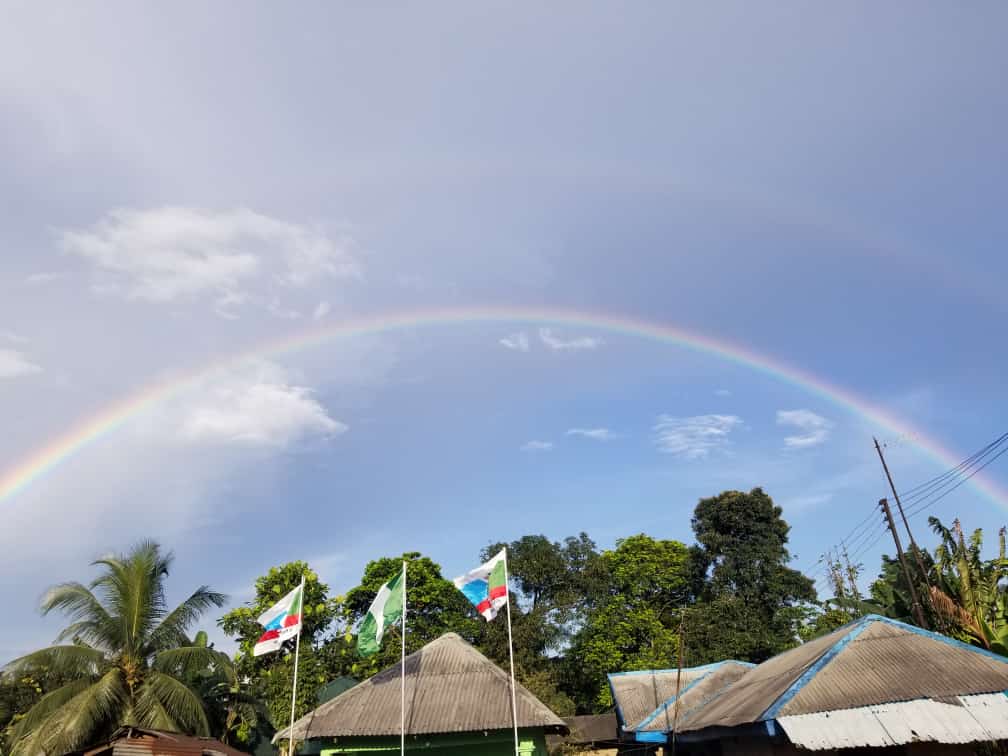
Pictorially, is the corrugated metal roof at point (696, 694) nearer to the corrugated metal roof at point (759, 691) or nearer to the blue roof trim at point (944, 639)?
the corrugated metal roof at point (759, 691)

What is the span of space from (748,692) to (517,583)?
35.2m

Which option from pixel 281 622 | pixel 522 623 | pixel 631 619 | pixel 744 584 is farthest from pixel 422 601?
pixel 281 622

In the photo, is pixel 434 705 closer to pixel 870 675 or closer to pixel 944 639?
pixel 870 675

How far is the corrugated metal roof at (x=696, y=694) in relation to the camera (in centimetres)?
1944

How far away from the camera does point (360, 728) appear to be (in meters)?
15.9

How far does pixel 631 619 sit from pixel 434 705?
1154 inches

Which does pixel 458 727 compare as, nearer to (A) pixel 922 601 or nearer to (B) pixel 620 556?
(A) pixel 922 601

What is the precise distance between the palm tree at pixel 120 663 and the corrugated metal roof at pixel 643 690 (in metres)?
14.7

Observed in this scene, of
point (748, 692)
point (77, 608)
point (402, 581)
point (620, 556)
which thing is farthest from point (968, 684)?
point (620, 556)

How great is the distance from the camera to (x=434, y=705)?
54.8ft

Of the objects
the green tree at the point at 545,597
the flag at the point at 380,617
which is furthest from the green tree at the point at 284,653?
the flag at the point at 380,617

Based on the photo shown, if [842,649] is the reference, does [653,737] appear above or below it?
below

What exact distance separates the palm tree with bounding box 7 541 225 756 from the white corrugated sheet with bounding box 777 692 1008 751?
58.9ft

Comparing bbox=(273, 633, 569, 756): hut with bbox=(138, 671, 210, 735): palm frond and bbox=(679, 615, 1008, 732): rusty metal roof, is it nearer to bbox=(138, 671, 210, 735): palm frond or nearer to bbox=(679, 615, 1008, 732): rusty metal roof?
bbox=(679, 615, 1008, 732): rusty metal roof
